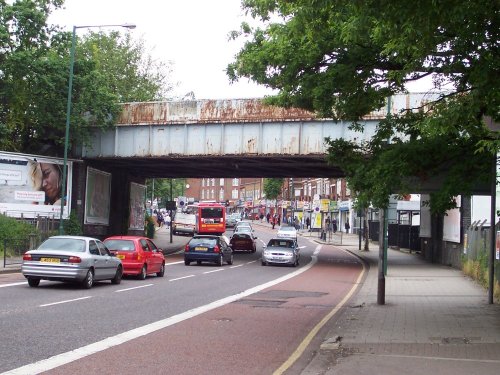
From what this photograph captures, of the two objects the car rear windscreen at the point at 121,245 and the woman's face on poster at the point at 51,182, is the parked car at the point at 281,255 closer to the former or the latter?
the car rear windscreen at the point at 121,245

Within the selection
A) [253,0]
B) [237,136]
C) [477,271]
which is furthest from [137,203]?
[253,0]

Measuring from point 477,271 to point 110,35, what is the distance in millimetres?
40404

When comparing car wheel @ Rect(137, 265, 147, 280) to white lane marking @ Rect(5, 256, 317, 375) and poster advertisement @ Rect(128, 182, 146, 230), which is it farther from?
poster advertisement @ Rect(128, 182, 146, 230)

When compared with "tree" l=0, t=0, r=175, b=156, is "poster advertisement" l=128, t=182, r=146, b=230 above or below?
below

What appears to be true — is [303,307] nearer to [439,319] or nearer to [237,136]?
[439,319]

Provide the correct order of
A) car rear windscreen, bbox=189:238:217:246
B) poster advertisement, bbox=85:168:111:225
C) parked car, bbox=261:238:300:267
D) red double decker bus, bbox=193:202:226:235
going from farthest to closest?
red double decker bus, bbox=193:202:226:235 < poster advertisement, bbox=85:168:111:225 < parked car, bbox=261:238:300:267 < car rear windscreen, bbox=189:238:217:246

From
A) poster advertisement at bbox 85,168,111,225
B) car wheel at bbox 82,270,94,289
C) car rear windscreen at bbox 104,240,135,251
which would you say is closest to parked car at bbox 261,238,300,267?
poster advertisement at bbox 85,168,111,225

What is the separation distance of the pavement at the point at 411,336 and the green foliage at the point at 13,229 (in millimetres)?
16502

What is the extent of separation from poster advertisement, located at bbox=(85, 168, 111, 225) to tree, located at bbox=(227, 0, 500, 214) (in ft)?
74.6

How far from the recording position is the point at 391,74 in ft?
36.2

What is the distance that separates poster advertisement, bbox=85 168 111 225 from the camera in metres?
36.3

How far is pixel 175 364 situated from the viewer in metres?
8.01

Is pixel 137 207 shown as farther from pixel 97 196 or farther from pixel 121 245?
pixel 121 245

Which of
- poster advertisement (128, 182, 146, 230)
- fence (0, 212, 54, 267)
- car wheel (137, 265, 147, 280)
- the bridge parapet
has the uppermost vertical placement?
the bridge parapet
